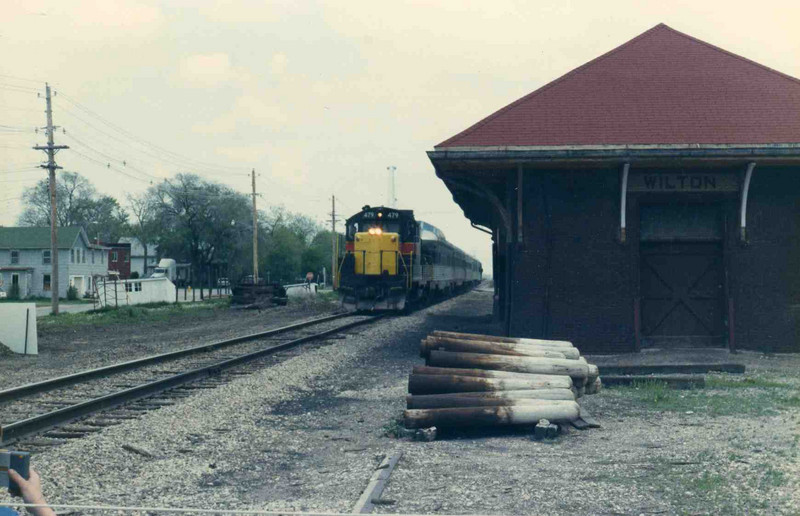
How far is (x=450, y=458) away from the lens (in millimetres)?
7055

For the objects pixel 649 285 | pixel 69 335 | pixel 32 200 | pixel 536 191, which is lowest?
pixel 69 335

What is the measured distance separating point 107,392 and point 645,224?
9.90 meters

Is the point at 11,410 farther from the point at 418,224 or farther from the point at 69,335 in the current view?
the point at 418,224

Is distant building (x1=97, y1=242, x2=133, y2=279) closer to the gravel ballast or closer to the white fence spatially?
the white fence

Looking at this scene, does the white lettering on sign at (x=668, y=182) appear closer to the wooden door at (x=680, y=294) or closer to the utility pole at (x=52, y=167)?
the wooden door at (x=680, y=294)

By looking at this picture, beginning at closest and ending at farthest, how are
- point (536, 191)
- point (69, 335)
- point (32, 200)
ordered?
point (536, 191), point (69, 335), point (32, 200)

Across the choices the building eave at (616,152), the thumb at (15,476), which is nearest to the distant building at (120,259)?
the building eave at (616,152)

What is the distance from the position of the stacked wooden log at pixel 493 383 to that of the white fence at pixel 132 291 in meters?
33.0

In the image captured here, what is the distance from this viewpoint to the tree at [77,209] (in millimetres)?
97438

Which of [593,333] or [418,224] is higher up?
[418,224]

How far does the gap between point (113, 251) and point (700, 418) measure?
85827mm

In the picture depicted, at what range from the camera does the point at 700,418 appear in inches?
343

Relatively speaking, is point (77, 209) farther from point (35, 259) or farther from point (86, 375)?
point (86, 375)

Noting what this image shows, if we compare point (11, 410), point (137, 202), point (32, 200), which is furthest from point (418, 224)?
point (137, 202)
